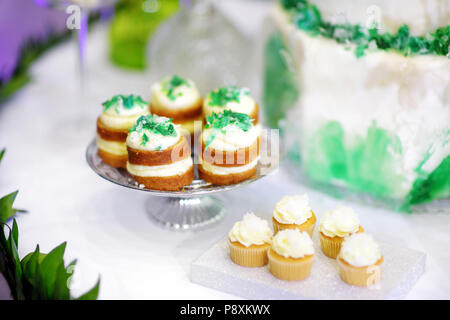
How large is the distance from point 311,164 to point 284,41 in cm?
35

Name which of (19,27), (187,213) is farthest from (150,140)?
(19,27)

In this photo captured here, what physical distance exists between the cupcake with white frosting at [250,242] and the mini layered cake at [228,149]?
14 centimetres

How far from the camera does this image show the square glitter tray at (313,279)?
41.0 inches

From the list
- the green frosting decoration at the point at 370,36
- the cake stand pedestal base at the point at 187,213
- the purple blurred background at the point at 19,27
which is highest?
the green frosting decoration at the point at 370,36

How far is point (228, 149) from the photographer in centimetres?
122

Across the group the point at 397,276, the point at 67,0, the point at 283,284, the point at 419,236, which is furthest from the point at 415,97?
the point at 67,0

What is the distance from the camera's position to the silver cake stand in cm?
126

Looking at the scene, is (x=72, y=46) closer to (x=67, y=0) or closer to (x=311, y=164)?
(x=67, y=0)

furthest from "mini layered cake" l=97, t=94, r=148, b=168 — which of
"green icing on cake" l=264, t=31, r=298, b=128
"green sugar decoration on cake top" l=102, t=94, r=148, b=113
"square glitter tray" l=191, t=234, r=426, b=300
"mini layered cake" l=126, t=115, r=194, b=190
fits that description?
"green icing on cake" l=264, t=31, r=298, b=128

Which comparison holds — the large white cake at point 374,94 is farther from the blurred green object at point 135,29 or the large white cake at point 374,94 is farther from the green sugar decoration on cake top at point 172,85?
the blurred green object at point 135,29

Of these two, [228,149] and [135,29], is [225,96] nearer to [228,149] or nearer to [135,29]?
[228,149]

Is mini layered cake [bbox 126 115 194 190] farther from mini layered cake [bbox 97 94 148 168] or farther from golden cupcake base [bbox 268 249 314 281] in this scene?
golden cupcake base [bbox 268 249 314 281]

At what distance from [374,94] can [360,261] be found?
48cm

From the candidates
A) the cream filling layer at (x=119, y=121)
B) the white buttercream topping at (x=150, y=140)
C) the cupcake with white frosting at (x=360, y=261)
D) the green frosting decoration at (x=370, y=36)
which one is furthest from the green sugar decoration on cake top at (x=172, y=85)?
the cupcake with white frosting at (x=360, y=261)
